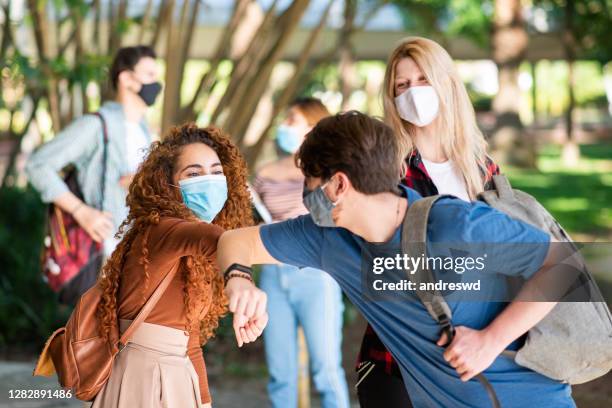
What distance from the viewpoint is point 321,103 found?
6043 millimetres

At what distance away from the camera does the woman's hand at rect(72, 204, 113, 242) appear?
525 cm

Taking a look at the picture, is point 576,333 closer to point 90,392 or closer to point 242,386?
point 90,392

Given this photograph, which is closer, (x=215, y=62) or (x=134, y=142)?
(x=134, y=142)

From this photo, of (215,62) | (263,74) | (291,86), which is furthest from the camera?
(291,86)

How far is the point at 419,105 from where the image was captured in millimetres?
3670

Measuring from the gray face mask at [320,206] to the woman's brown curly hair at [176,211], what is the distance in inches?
21.9

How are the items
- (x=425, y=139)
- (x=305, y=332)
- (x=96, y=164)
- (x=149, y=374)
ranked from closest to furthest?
(x=149, y=374) → (x=425, y=139) → (x=96, y=164) → (x=305, y=332)

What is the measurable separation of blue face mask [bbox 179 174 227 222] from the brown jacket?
7.0 inches

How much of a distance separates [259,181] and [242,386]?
7.65 feet

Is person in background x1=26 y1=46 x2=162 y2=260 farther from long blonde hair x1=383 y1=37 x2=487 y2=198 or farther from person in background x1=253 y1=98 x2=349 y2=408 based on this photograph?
long blonde hair x1=383 y1=37 x2=487 y2=198

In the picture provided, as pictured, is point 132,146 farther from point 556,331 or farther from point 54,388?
point 556,331

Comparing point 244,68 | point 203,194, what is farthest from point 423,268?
point 244,68

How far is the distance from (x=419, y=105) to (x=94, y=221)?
221 cm

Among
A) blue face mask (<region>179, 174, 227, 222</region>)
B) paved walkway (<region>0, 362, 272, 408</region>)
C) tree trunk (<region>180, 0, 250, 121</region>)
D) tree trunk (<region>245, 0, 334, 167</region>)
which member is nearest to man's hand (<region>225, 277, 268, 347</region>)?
blue face mask (<region>179, 174, 227, 222</region>)
